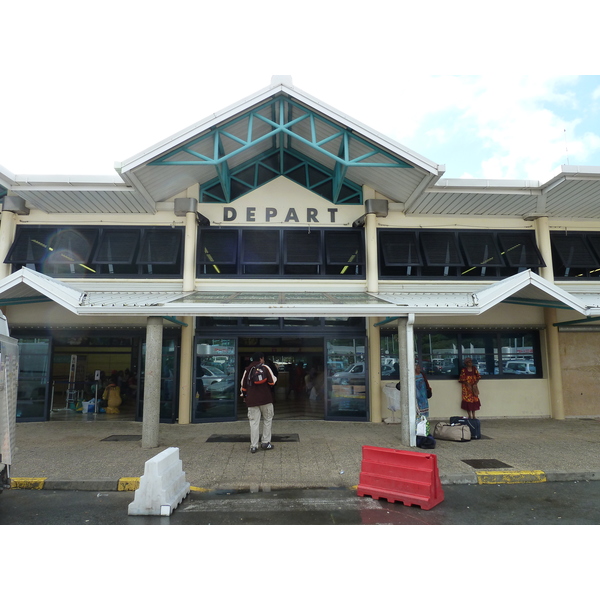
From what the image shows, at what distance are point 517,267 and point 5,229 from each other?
1396 cm

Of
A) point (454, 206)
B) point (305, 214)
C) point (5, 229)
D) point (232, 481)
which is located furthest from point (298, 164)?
point (232, 481)

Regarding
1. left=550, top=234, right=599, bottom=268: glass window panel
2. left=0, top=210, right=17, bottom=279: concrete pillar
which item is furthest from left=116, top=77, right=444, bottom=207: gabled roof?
left=550, top=234, right=599, bottom=268: glass window panel

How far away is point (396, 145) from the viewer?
9.70 metres

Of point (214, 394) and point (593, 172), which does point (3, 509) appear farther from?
point (593, 172)

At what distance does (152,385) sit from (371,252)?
6.49 m

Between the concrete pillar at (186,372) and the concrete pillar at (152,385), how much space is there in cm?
217

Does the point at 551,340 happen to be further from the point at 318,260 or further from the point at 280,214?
the point at 280,214

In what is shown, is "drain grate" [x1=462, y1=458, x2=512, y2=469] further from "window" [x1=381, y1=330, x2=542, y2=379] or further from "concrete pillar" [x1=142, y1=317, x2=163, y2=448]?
"concrete pillar" [x1=142, y1=317, x2=163, y2=448]

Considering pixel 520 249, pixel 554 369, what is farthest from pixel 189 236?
pixel 554 369

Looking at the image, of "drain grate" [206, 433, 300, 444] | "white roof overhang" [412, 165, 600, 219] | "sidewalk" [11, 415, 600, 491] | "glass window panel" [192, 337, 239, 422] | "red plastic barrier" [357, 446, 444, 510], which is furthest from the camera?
"glass window panel" [192, 337, 239, 422]

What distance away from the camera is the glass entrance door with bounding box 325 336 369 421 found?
11.0 meters

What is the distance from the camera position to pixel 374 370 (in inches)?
434

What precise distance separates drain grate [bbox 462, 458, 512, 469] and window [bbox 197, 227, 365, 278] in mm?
5695

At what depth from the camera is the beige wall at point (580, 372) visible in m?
11.6
